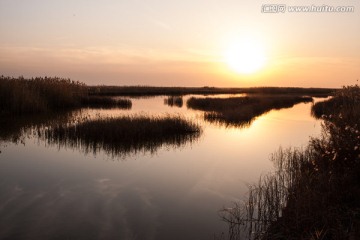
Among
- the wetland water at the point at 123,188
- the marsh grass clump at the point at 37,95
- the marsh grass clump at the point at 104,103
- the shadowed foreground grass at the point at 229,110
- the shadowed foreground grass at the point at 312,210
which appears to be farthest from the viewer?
the marsh grass clump at the point at 104,103

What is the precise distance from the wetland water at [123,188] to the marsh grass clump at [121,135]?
51cm

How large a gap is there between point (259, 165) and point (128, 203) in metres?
5.92

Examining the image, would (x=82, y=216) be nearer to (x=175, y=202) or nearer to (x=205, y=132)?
(x=175, y=202)

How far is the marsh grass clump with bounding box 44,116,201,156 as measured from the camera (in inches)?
618

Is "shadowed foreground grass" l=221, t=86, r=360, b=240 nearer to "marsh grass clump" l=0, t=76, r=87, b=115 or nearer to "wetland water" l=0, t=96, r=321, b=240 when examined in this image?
"wetland water" l=0, t=96, r=321, b=240

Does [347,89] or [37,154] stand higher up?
[347,89]

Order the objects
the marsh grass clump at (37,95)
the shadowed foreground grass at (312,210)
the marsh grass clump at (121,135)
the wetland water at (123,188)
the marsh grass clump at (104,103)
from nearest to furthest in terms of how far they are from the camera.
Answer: the shadowed foreground grass at (312,210) < the wetland water at (123,188) < the marsh grass clump at (121,135) < the marsh grass clump at (37,95) < the marsh grass clump at (104,103)

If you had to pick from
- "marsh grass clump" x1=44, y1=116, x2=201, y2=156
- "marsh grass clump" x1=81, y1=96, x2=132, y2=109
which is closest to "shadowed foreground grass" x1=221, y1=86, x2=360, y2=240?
"marsh grass clump" x1=44, y1=116, x2=201, y2=156

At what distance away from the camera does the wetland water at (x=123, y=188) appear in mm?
7656

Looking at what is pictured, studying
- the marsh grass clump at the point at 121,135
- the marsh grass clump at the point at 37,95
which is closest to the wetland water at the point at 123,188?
the marsh grass clump at the point at 121,135

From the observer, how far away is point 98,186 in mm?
10523

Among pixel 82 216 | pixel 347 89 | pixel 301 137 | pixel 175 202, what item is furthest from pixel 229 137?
pixel 82 216

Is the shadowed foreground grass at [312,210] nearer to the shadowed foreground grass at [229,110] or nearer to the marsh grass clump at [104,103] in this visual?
the shadowed foreground grass at [229,110]

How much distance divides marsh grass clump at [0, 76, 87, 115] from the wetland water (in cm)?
707
